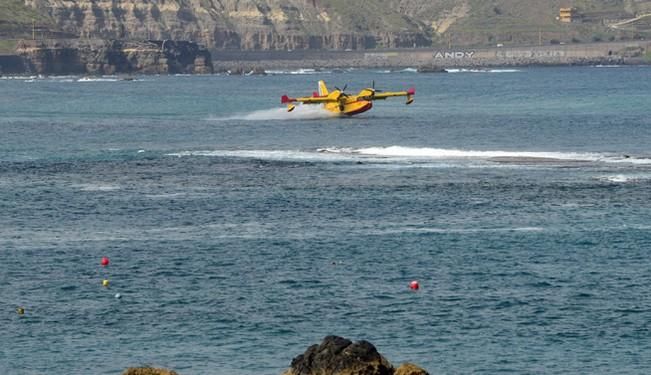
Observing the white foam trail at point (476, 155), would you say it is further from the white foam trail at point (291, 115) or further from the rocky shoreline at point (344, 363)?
the rocky shoreline at point (344, 363)

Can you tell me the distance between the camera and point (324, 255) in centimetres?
6122

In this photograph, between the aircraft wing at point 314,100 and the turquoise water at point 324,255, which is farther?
the aircraft wing at point 314,100

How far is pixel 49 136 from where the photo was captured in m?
130

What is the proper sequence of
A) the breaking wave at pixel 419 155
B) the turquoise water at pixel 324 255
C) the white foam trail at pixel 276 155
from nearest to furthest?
the turquoise water at pixel 324 255 → the breaking wave at pixel 419 155 → the white foam trail at pixel 276 155

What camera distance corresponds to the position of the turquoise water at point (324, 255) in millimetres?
46344

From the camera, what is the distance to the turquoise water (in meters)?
46.3

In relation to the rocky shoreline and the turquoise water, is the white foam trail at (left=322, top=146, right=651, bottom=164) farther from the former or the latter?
the rocky shoreline

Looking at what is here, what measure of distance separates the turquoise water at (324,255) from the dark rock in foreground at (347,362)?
6.92m

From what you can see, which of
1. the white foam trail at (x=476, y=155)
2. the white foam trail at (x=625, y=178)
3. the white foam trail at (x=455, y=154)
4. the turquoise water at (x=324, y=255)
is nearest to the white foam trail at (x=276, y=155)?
the turquoise water at (x=324, y=255)

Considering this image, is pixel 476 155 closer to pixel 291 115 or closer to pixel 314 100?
pixel 314 100

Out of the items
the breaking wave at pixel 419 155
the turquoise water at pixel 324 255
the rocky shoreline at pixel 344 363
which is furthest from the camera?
the breaking wave at pixel 419 155

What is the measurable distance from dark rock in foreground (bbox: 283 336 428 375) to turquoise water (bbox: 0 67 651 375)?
22.7 ft

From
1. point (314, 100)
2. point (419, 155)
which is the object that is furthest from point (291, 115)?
point (419, 155)

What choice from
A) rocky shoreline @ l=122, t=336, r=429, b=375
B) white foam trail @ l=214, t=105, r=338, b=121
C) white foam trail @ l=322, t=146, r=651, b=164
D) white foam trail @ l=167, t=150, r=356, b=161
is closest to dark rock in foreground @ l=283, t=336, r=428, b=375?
rocky shoreline @ l=122, t=336, r=429, b=375
